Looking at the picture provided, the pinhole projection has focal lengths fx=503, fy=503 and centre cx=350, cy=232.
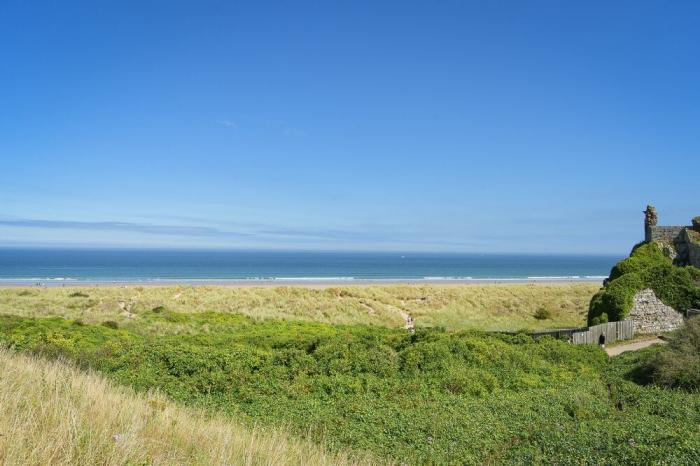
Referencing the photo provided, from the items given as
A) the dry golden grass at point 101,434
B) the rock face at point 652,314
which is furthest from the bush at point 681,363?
the dry golden grass at point 101,434

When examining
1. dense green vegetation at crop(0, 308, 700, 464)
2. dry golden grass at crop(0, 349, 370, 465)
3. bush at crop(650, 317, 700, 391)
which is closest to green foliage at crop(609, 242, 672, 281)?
dense green vegetation at crop(0, 308, 700, 464)

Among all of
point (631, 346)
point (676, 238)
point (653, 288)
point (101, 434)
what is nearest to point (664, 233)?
point (676, 238)

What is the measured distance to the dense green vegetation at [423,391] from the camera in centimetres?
891

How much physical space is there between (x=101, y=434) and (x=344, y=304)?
124 feet

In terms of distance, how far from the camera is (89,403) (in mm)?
7055

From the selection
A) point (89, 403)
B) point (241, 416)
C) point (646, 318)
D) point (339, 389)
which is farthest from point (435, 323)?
point (89, 403)

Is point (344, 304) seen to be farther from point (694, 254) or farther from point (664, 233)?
point (694, 254)

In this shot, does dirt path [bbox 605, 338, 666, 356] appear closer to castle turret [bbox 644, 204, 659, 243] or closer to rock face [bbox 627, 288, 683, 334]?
rock face [bbox 627, 288, 683, 334]

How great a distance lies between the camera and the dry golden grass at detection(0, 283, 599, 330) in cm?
3541

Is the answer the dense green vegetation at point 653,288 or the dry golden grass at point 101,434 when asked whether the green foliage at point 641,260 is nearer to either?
the dense green vegetation at point 653,288

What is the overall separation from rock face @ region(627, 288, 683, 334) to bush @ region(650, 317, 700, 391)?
9.38 meters

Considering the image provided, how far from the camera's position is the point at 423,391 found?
42.2 feet

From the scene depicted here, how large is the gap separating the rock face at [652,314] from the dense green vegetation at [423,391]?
8.43m

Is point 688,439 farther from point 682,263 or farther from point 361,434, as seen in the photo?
point 682,263
